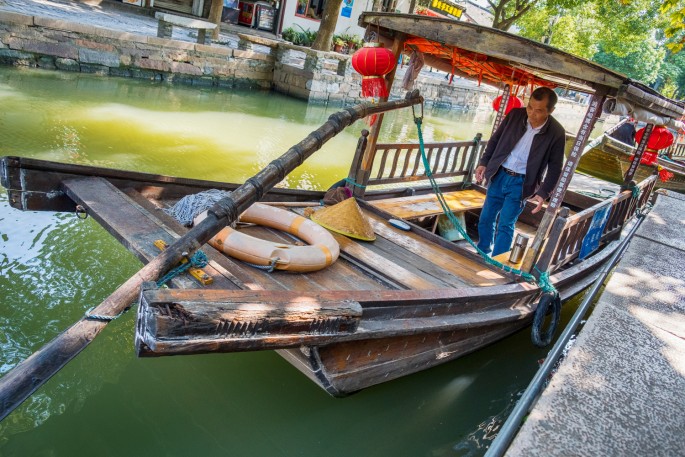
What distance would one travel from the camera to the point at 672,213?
4953 mm

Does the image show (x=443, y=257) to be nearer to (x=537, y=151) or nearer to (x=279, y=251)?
(x=537, y=151)

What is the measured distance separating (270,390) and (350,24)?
2323cm

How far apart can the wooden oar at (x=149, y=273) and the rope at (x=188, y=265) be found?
0.04 metres

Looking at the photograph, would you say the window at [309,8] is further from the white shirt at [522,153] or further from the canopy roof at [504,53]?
the white shirt at [522,153]

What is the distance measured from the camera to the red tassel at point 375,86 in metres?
5.05

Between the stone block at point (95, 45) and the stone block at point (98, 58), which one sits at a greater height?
the stone block at point (95, 45)

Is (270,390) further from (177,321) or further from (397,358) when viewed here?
(177,321)

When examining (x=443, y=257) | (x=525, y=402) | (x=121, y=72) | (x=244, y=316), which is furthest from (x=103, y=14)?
(x=525, y=402)

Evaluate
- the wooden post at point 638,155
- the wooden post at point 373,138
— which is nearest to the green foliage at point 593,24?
the wooden post at point 638,155

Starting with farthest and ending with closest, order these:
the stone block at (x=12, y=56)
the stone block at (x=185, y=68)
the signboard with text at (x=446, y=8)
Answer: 1. the signboard with text at (x=446, y=8)
2. the stone block at (x=185, y=68)
3. the stone block at (x=12, y=56)

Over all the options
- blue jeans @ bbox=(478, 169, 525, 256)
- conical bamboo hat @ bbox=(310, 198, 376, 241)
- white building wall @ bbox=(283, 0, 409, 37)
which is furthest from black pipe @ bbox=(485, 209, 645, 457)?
white building wall @ bbox=(283, 0, 409, 37)

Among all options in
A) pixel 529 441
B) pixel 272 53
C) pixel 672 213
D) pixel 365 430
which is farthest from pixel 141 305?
pixel 272 53

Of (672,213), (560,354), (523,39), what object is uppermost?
(523,39)

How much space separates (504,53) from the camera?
3949 mm
